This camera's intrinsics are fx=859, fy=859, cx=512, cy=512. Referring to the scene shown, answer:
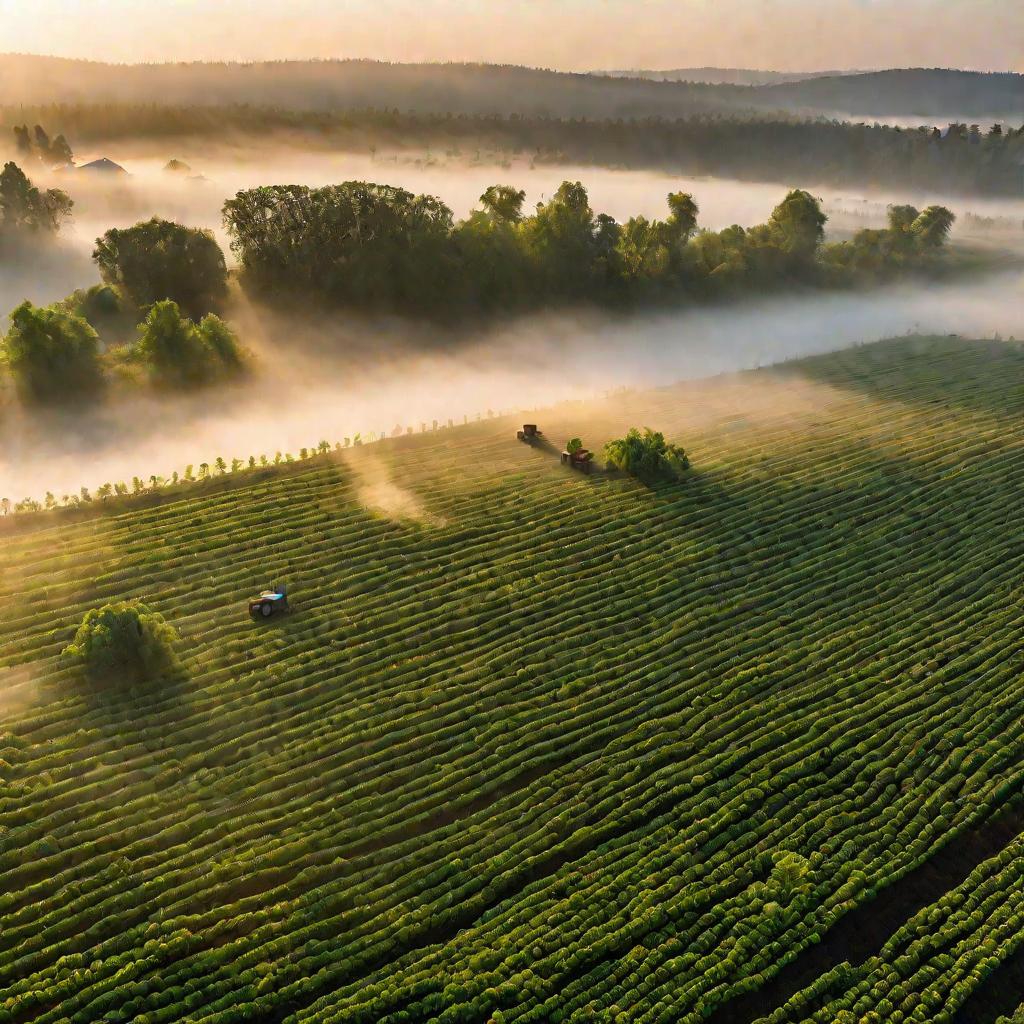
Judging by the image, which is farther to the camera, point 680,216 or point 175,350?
point 680,216

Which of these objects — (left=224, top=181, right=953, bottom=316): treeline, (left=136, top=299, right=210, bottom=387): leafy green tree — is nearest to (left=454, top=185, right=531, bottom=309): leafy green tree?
(left=224, top=181, right=953, bottom=316): treeline

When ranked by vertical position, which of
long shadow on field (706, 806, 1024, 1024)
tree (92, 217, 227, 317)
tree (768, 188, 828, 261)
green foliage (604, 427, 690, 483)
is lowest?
long shadow on field (706, 806, 1024, 1024)

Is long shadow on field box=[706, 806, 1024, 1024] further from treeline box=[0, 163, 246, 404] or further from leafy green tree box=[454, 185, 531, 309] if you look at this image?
leafy green tree box=[454, 185, 531, 309]

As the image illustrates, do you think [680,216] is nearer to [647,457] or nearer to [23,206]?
[647,457]

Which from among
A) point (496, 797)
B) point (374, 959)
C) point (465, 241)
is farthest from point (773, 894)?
point (465, 241)

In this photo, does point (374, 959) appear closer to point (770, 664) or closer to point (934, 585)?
point (770, 664)

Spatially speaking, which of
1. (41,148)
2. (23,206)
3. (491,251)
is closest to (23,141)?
(41,148)

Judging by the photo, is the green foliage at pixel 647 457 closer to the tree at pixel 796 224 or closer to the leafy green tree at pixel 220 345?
the leafy green tree at pixel 220 345

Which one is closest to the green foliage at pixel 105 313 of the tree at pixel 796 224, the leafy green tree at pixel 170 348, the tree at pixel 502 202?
the leafy green tree at pixel 170 348
